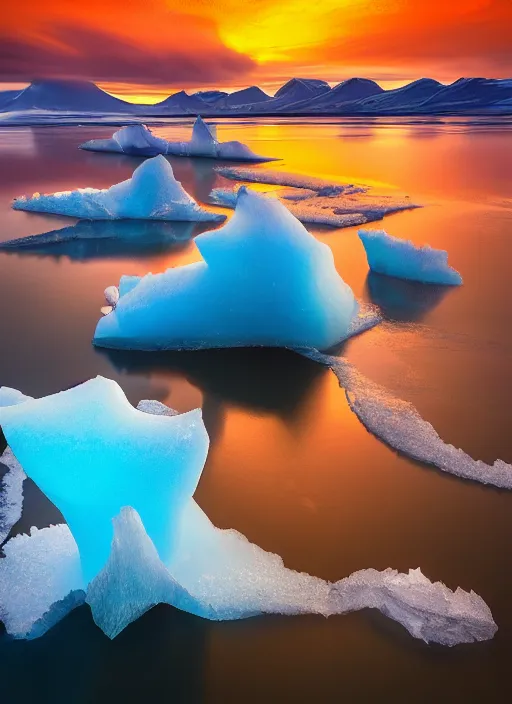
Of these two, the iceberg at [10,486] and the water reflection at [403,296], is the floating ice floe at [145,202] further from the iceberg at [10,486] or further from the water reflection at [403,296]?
the iceberg at [10,486]

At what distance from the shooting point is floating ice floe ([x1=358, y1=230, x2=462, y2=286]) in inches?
196

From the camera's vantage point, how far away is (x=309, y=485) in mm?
2387

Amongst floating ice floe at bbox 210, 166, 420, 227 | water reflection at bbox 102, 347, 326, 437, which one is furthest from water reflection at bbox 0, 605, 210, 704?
floating ice floe at bbox 210, 166, 420, 227

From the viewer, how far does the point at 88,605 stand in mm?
1774

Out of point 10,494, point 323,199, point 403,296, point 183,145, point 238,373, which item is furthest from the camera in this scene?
point 183,145

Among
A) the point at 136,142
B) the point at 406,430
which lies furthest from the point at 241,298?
the point at 136,142

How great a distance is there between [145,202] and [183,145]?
839 cm

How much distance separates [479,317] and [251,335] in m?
1.71

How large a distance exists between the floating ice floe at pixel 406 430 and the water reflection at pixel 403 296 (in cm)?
107

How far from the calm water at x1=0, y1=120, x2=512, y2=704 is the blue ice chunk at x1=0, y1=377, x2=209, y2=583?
0.98ft

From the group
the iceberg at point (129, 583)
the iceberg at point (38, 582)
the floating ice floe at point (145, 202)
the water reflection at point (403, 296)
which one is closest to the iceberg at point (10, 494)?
the iceberg at point (38, 582)

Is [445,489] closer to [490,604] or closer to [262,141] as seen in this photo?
[490,604]

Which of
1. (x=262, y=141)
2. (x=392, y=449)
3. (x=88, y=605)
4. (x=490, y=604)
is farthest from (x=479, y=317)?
(x=262, y=141)

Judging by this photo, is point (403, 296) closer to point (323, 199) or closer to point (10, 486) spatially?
point (10, 486)
